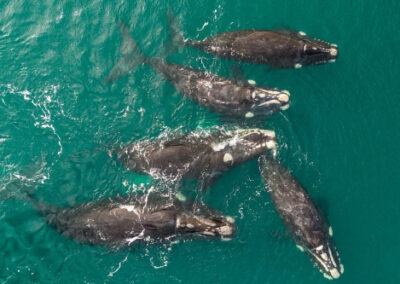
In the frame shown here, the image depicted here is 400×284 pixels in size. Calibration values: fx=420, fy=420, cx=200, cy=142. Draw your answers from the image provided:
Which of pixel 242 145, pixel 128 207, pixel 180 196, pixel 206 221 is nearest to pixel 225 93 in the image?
pixel 242 145

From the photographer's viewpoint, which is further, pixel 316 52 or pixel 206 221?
pixel 316 52

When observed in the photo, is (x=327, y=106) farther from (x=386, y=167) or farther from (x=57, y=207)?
(x=57, y=207)

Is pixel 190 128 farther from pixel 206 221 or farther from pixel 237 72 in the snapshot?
pixel 206 221

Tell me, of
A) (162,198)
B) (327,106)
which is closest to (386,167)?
(327,106)

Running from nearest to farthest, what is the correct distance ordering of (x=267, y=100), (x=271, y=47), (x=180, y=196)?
(x=180, y=196)
(x=271, y=47)
(x=267, y=100)

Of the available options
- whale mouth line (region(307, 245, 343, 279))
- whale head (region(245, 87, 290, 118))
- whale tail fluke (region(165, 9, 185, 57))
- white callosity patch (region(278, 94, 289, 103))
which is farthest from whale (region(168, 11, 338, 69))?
whale mouth line (region(307, 245, 343, 279))

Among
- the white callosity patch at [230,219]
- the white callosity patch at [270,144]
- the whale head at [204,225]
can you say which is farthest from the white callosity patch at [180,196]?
the white callosity patch at [270,144]
